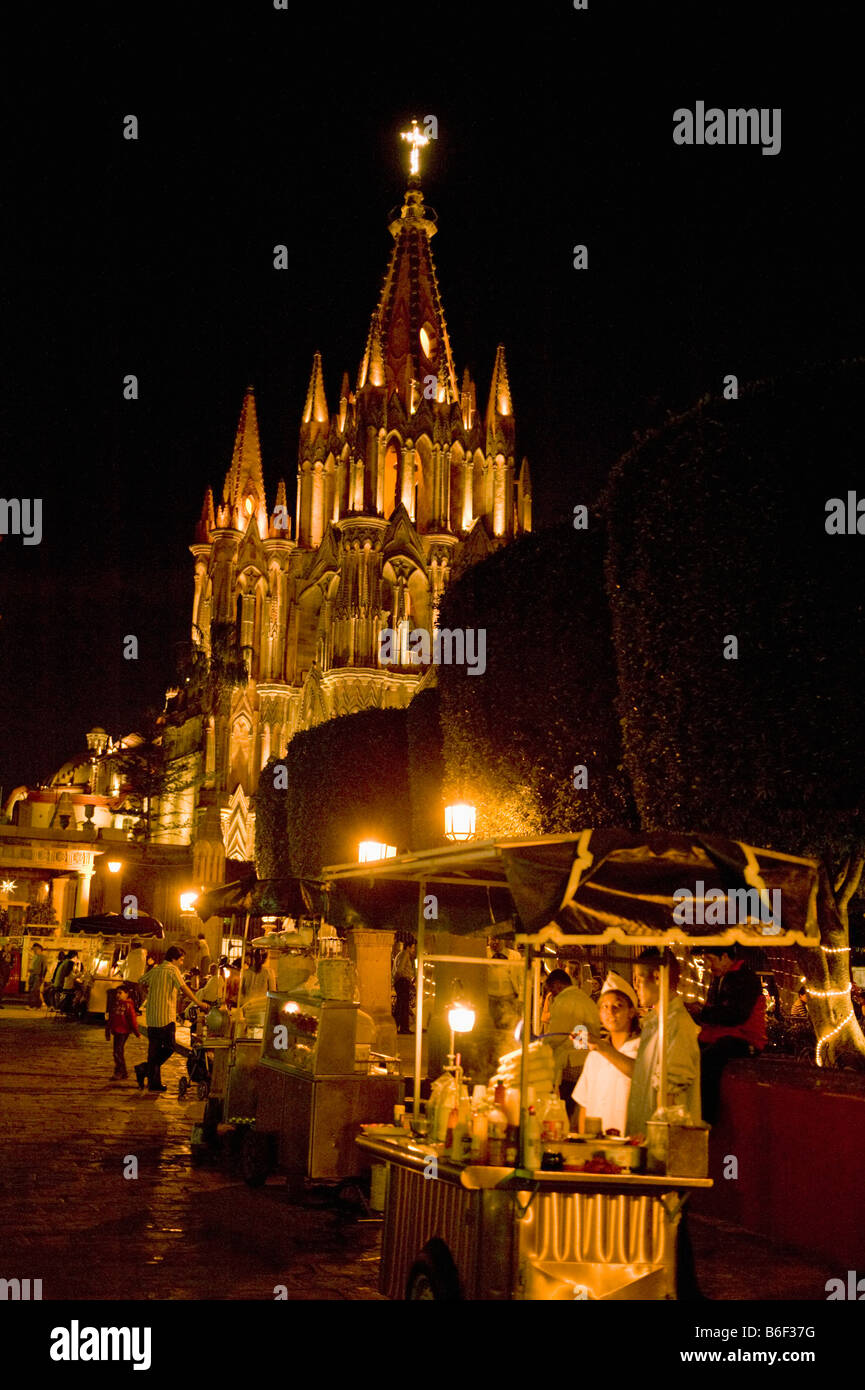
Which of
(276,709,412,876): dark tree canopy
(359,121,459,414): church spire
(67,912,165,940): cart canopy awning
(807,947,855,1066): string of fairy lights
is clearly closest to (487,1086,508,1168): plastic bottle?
(807,947,855,1066): string of fairy lights

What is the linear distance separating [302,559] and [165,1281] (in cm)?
6720

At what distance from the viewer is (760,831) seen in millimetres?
12789

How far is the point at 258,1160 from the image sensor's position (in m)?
10.9

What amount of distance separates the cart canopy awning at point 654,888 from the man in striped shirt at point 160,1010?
10.8m

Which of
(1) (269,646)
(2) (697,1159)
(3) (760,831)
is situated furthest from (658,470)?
(1) (269,646)

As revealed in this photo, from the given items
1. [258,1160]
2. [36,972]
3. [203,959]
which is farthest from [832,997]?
[203,959]

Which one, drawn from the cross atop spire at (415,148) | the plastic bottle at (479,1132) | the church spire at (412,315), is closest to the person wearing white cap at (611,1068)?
the plastic bottle at (479,1132)

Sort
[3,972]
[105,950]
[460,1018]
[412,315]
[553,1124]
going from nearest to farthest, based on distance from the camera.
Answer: [553,1124]
[460,1018]
[105,950]
[3,972]
[412,315]

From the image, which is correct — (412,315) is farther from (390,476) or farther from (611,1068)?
(611,1068)

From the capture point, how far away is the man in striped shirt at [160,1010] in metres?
16.6

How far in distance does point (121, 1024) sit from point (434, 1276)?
14.4 metres

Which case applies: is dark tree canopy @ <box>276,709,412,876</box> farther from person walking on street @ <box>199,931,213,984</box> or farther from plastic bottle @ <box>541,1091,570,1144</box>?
plastic bottle @ <box>541,1091,570,1144</box>

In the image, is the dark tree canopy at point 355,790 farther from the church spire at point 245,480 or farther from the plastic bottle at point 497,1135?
the church spire at point 245,480
